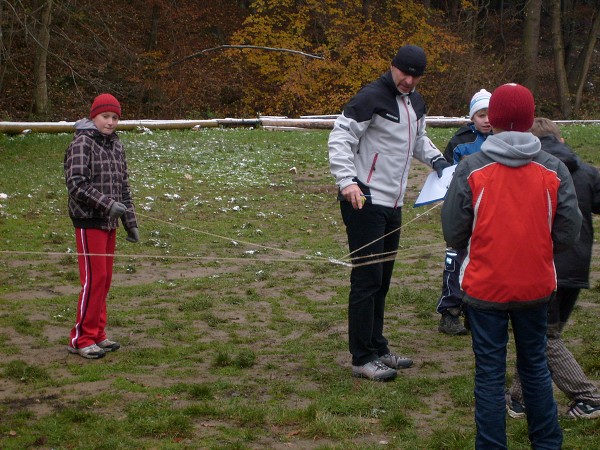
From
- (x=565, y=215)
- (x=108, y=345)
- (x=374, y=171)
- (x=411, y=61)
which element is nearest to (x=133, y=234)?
(x=108, y=345)

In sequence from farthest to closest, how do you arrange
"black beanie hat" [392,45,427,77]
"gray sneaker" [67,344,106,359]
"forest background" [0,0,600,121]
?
"forest background" [0,0,600,121], "gray sneaker" [67,344,106,359], "black beanie hat" [392,45,427,77]

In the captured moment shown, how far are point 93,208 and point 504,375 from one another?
3417 mm

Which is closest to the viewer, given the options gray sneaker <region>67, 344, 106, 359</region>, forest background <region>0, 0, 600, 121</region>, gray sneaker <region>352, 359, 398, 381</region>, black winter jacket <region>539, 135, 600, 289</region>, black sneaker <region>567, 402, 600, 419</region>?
black winter jacket <region>539, 135, 600, 289</region>

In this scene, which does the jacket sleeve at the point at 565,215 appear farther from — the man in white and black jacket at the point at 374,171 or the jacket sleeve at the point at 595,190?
the man in white and black jacket at the point at 374,171

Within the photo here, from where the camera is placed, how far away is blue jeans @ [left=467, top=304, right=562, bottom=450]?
14.2 ft

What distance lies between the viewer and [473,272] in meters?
4.36

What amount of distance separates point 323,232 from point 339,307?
3861mm

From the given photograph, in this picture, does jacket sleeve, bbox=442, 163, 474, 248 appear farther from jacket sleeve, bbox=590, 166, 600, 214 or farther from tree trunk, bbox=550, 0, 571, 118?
tree trunk, bbox=550, 0, 571, 118

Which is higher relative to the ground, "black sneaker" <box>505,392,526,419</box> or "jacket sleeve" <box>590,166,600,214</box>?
"jacket sleeve" <box>590,166,600,214</box>

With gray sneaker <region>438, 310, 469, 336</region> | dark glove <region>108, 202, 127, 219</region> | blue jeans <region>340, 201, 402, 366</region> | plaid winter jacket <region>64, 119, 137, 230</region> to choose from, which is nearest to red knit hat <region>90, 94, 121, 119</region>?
plaid winter jacket <region>64, 119, 137, 230</region>

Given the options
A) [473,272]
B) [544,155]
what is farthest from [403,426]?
[544,155]

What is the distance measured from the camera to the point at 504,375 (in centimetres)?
439

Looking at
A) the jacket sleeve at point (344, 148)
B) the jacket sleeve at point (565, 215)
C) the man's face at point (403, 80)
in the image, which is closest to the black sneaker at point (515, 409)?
the jacket sleeve at point (565, 215)

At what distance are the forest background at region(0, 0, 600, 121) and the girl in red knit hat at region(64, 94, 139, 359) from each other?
23.7 metres
